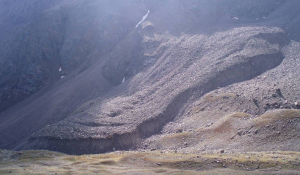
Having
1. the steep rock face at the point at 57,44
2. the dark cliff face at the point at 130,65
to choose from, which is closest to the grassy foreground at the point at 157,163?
the dark cliff face at the point at 130,65

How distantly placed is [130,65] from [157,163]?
56.1 m

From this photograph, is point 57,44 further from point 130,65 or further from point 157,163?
point 157,163

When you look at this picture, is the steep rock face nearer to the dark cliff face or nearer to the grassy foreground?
the dark cliff face

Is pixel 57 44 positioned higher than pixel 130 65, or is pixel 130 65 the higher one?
pixel 57 44

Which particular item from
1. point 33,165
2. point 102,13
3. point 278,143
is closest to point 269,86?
point 278,143

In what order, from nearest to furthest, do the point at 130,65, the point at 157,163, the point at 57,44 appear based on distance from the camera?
the point at 157,163, the point at 130,65, the point at 57,44

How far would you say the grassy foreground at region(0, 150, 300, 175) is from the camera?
105ft

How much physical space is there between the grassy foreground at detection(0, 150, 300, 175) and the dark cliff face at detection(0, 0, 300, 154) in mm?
9000

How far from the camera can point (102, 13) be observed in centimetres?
12012

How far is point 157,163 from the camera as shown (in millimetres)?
38500

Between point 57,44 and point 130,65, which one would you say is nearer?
point 130,65

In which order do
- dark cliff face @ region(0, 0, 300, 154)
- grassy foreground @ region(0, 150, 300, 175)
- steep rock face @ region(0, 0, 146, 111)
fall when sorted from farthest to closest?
1. steep rock face @ region(0, 0, 146, 111)
2. dark cliff face @ region(0, 0, 300, 154)
3. grassy foreground @ region(0, 150, 300, 175)

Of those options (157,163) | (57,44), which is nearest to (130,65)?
(57,44)

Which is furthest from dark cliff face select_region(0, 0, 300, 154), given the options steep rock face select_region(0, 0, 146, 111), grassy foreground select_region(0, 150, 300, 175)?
grassy foreground select_region(0, 150, 300, 175)
